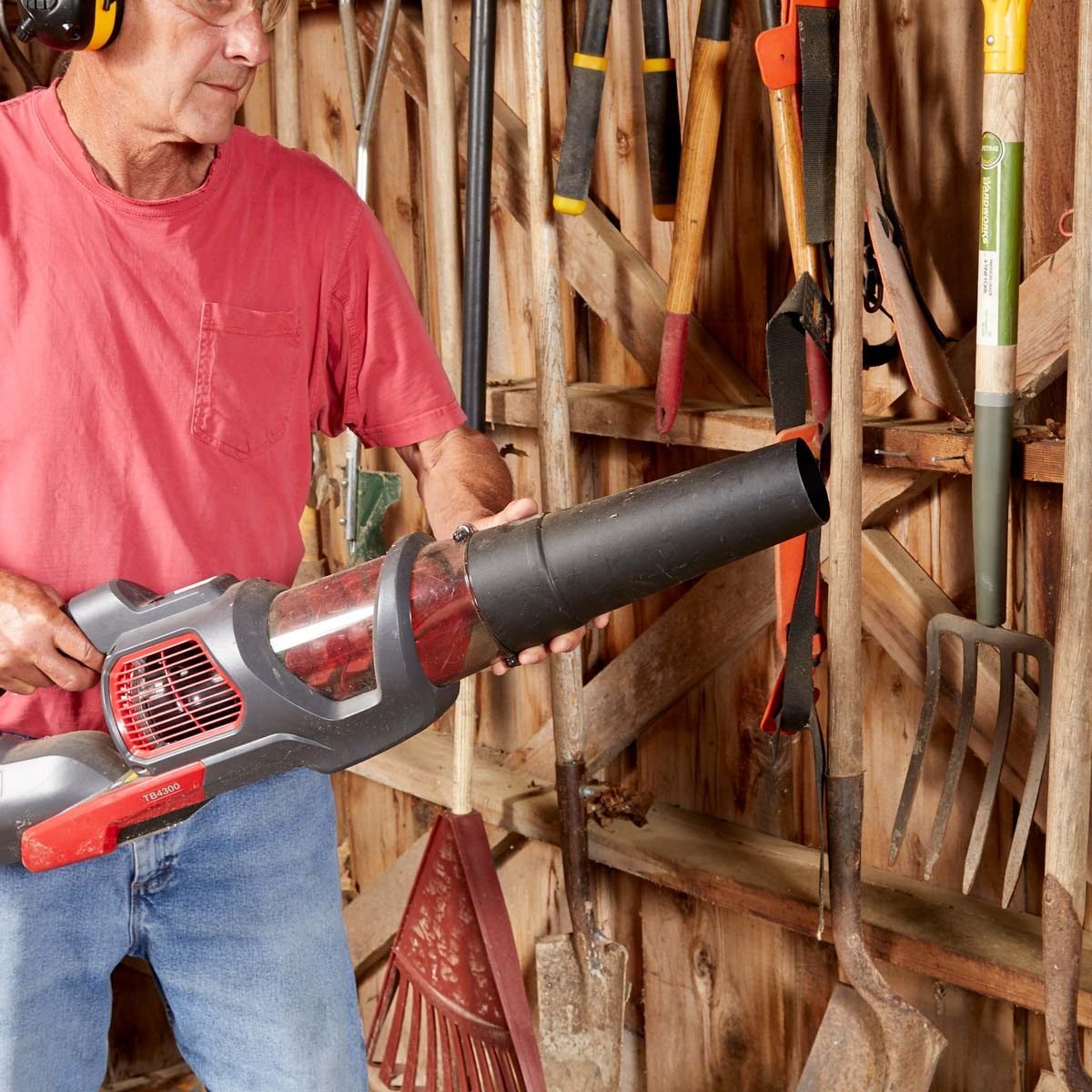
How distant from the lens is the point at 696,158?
1.78m

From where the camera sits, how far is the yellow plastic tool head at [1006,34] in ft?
4.83

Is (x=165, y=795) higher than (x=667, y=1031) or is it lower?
higher

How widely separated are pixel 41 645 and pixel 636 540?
57cm

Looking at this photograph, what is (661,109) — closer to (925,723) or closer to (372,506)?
(925,723)

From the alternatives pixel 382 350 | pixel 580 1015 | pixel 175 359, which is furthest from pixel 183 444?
pixel 580 1015

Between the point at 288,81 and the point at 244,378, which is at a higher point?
the point at 288,81

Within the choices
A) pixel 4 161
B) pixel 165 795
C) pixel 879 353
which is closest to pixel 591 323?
pixel 879 353

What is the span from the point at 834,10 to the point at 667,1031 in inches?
65.4

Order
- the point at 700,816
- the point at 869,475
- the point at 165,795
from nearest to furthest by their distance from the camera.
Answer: the point at 165,795, the point at 869,475, the point at 700,816

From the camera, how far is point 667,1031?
7.91 ft

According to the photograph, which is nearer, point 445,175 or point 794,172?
point 794,172

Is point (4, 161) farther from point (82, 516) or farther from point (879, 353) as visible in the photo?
point (879, 353)

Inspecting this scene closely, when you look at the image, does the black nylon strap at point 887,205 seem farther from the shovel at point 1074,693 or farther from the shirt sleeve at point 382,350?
the shirt sleeve at point 382,350

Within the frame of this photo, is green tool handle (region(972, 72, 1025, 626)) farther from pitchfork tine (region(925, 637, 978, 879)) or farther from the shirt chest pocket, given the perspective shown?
the shirt chest pocket
